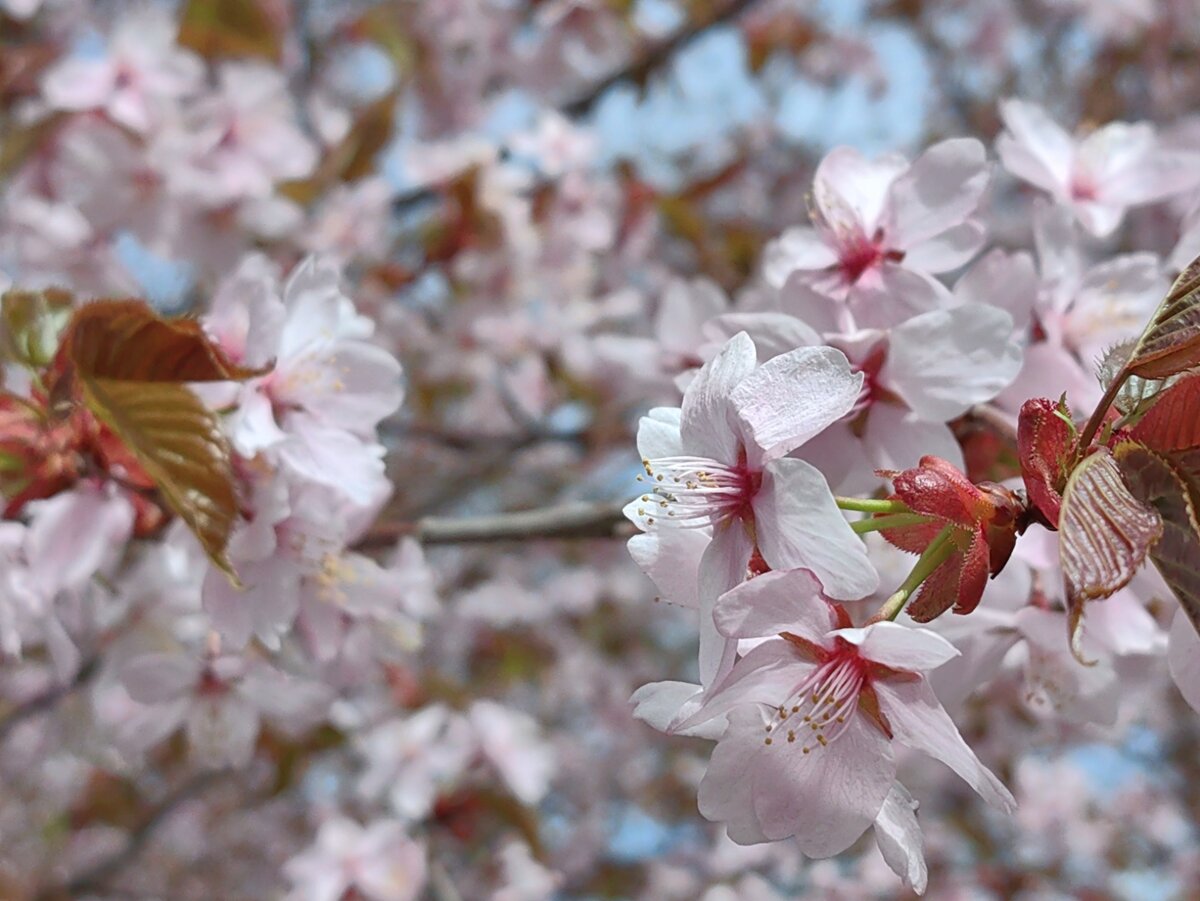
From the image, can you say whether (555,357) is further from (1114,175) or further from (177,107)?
(1114,175)

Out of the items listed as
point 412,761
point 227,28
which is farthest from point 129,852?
point 227,28

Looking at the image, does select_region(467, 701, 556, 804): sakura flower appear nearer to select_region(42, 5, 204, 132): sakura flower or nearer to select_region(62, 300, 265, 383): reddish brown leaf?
select_region(42, 5, 204, 132): sakura flower

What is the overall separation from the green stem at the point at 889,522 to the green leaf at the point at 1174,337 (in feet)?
0.44

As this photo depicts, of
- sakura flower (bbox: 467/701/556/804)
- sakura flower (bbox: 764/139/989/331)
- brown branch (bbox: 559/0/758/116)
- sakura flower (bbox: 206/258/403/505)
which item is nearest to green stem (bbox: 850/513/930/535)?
sakura flower (bbox: 764/139/989/331)

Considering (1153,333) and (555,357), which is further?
(555,357)

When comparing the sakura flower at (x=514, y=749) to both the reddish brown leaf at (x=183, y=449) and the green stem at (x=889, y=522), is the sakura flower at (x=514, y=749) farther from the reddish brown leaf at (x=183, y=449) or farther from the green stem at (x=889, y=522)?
the green stem at (x=889, y=522)

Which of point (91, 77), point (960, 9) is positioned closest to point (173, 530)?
point (91, 77)

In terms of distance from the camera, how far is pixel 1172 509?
1.65 ft

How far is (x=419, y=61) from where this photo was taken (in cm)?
282

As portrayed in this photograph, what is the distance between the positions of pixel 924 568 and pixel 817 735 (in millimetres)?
121

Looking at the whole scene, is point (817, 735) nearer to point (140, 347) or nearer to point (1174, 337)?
point (1174, 337)

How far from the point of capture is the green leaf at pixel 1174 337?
513 mm

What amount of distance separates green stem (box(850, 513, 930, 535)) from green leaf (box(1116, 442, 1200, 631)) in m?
0.11

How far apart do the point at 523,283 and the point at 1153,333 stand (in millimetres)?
1912
